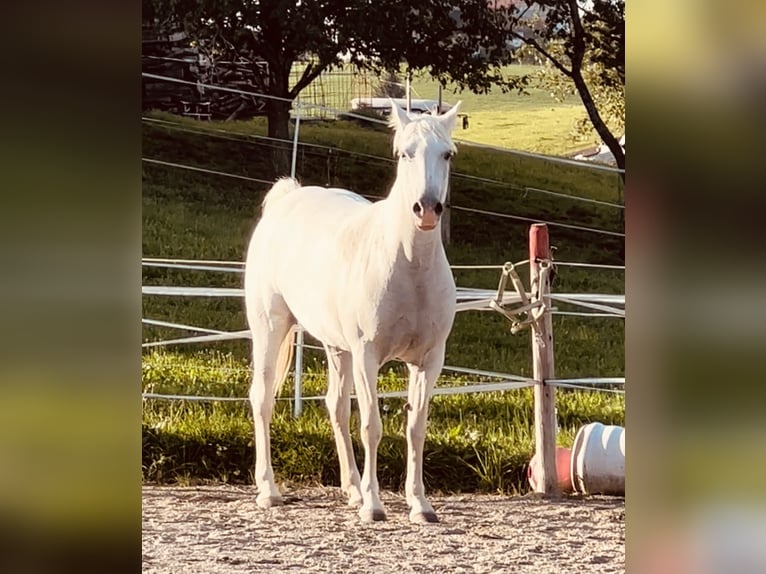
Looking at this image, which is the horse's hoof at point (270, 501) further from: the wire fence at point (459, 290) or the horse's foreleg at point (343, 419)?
the wire fence at point (459, 290)

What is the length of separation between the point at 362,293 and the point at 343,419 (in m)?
0.42

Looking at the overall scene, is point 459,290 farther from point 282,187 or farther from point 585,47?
point 585,47

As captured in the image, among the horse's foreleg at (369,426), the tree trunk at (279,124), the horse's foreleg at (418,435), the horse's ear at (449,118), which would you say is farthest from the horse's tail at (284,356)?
the horse's ear at (449,118)

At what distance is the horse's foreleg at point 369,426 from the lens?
337cm

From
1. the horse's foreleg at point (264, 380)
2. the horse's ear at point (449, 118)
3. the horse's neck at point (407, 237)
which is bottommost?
the horse's foreleg at point (264, 380)

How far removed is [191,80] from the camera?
3.54 metres

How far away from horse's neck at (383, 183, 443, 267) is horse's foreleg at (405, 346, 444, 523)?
33 centimetres

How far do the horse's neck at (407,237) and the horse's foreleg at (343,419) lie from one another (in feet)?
1.32

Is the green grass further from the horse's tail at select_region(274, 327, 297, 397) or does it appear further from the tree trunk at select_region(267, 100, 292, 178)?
the tree trunk at select_region(267, 100, 292, 178)

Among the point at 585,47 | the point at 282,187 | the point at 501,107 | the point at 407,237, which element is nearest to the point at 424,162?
the point at 407,237

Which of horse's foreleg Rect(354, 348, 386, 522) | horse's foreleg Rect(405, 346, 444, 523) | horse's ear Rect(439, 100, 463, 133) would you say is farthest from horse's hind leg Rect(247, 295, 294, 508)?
horse's ear Rect(439, 100, 463, 133)
